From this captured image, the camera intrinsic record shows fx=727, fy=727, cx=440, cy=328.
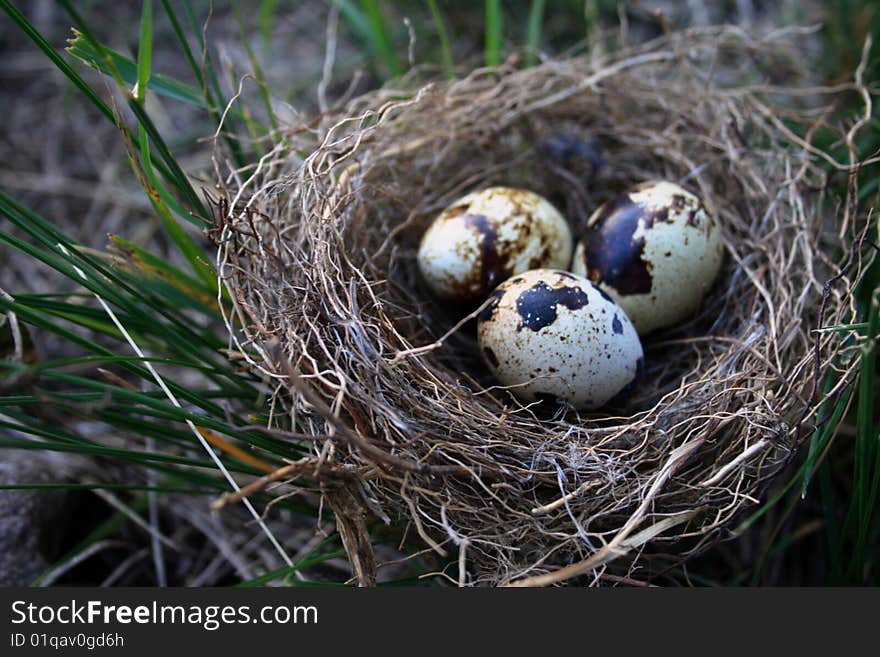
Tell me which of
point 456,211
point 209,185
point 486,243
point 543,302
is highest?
point 209,185

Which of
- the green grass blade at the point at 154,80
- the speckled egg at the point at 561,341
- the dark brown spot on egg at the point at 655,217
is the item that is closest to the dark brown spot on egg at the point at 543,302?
the speckled egg at the point at 561,341

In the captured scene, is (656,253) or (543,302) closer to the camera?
(543,302)

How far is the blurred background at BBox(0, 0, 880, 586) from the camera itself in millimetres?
1537

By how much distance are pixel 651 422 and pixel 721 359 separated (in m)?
0.28

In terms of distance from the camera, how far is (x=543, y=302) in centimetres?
153

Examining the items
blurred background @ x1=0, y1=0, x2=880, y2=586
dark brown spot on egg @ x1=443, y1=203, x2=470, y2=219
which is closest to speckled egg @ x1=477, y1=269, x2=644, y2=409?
dark brown spot on egg @ x1=443, y1=203, x2=470, y2=219

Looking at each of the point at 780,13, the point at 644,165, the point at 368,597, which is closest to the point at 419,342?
the point at 368,597

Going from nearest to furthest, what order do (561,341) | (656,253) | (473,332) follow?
1. (561,341)
2. (656,253)
3. (473,332)

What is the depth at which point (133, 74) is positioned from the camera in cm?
156

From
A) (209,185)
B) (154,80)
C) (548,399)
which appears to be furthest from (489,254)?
(154,80)

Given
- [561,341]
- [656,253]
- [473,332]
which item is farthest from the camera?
[473,332]

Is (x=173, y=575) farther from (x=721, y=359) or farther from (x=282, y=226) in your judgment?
(x=721, y=359)

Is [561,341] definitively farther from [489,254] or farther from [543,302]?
[489,254]

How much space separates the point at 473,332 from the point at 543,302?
1.25ft
